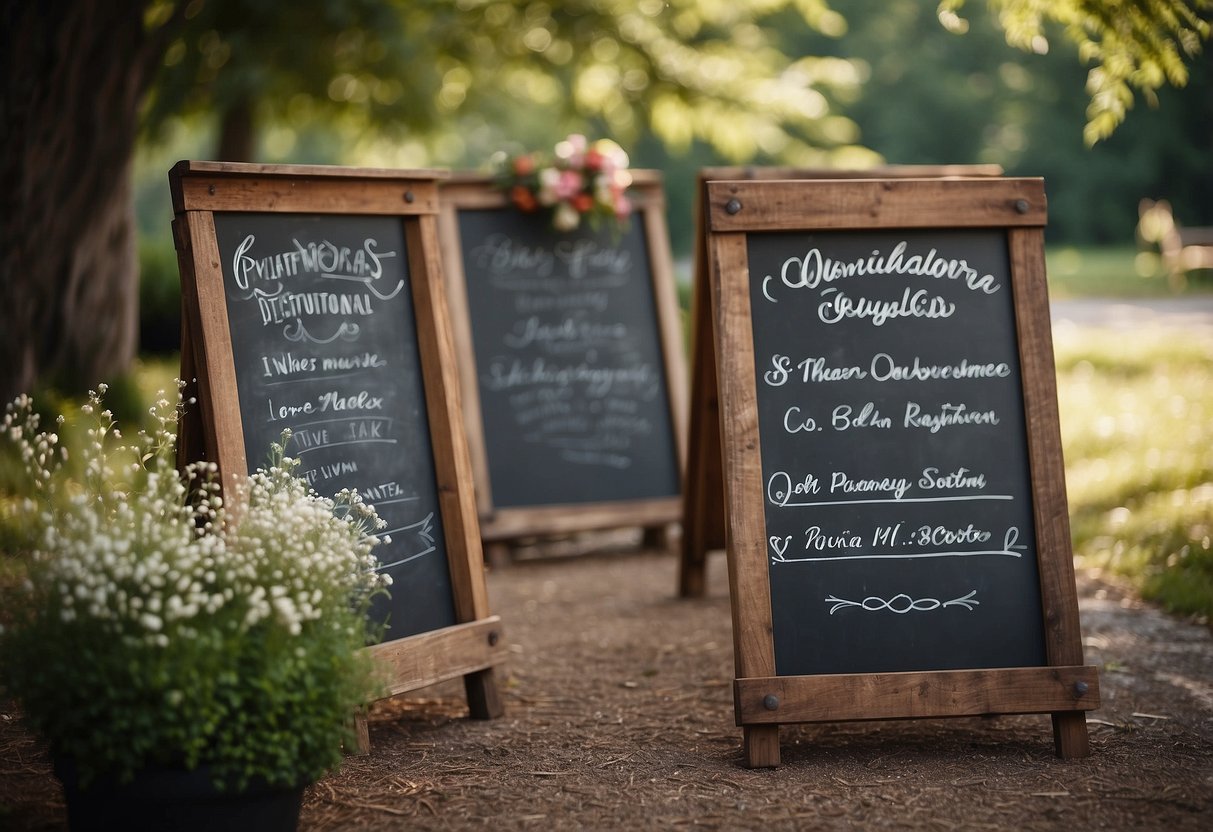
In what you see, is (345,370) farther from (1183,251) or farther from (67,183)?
(1183,251)

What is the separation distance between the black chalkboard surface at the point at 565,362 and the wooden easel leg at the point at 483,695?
226 cm

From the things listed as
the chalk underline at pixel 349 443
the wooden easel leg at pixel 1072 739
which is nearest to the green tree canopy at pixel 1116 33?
the wooden easel leg at pixel 1072 739

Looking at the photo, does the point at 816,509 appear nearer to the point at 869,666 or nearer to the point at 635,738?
the point at 869,666

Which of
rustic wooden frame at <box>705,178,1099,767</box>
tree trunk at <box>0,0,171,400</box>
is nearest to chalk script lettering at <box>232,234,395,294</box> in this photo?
rustic wooden frame at <box>705,178,1099,767</box>

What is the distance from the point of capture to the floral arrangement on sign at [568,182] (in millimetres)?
5980

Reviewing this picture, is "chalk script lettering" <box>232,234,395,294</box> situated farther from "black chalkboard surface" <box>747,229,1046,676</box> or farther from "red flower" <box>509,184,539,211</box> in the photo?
"red flower" <box>509,184,539,211</box>

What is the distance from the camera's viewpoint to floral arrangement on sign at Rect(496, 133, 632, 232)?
5.98m

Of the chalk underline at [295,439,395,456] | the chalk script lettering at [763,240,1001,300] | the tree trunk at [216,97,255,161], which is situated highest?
the tree trunk at [216,97,255,161]

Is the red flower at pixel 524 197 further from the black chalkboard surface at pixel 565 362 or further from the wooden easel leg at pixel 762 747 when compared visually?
the wooden easel leg at pixel 762 747

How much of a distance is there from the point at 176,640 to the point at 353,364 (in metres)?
1.32

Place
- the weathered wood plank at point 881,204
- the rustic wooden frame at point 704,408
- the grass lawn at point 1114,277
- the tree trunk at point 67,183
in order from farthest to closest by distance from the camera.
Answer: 1. the grass lawn at point 1114,277
2. the tree trunk at point 67,183
3. the rustic wooden frame at point 704,408
4. the weathered wood plank at point 881,204

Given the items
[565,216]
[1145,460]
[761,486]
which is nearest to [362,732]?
[761,486]

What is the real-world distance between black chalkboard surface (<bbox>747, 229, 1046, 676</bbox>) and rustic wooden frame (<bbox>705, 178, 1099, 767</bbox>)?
0.16 feet

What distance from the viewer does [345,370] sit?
366 cm
